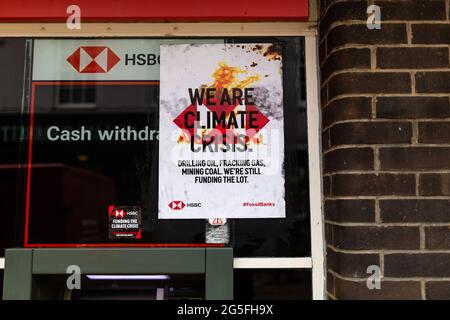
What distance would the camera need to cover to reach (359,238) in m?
2.14

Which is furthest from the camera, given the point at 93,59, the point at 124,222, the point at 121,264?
the point at 93,59

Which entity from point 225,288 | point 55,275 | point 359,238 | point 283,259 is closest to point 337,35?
point 359,238

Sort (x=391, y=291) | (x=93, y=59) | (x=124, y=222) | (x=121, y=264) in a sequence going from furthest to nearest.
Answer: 1. (x=93, y=59)
2. (x=124, y=222)
3. (x=121, y=264)
4. (x=391, y=291)

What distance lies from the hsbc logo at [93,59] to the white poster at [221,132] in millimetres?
310

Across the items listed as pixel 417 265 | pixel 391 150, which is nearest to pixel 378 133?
pixel 391 150

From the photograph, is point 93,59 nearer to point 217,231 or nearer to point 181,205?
point 181,205

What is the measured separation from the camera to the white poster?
2494 mm

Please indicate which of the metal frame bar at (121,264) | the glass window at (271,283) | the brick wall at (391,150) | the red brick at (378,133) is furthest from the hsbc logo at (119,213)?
the red brick at (378,133)

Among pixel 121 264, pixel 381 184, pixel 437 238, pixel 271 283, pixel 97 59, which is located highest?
pixel 97 59

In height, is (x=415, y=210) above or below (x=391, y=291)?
above

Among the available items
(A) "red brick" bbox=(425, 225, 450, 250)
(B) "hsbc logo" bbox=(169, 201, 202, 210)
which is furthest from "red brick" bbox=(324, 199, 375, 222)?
(B) "hsbc logo" bbox=(169, 201, 202, 210)

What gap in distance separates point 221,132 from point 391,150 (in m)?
0.93

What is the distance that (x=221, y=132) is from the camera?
2.54 metres

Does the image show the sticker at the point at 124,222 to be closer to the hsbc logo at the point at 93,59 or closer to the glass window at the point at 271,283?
the glass window at the point at 271,283
